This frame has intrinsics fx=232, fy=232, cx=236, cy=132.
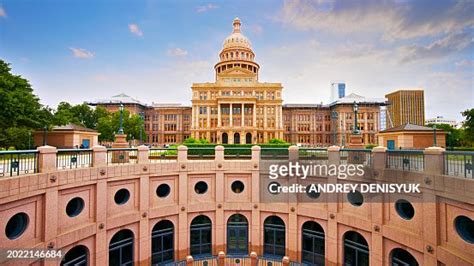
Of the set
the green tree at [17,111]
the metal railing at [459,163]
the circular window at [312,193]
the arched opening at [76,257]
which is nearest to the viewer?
the metal railing at [459,163]

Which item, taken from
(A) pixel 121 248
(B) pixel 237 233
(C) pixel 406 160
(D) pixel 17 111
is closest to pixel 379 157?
(C) pixel 406 160

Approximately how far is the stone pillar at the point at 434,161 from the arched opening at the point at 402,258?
14.9 ft

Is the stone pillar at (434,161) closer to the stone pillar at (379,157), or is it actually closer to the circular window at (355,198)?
the stone pillar at (379,157)

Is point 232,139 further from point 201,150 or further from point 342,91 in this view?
point 342,91

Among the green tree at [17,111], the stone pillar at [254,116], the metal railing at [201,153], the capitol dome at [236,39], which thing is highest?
the capitol dome at [236,39]

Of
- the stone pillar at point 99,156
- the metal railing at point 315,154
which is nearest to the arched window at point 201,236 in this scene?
the stone pillar at point 99,156

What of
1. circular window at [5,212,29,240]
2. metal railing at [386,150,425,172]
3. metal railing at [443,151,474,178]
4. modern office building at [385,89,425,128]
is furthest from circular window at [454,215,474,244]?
modern office building at [385,89,425,128]

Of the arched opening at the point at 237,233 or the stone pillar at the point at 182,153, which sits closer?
the stone pillar at the point at 182,153

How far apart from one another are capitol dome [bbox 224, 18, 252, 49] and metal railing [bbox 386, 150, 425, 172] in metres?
80.9

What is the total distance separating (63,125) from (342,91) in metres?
197

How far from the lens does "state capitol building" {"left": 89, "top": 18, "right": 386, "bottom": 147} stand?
237ft

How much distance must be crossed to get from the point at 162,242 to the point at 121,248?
8.49 feet

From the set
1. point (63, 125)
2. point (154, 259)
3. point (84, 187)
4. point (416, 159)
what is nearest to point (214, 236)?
point (154, 259)

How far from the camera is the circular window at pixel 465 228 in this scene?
918 cm
